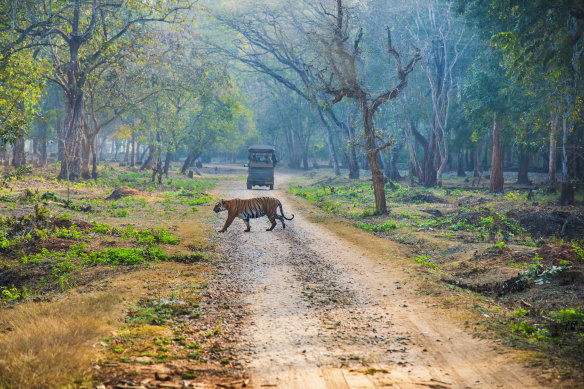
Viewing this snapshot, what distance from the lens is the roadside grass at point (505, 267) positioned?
241 inches

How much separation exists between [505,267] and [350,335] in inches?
193

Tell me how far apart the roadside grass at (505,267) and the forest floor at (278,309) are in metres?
0.04

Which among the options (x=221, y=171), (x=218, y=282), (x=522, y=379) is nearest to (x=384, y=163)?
(x=221, y=171)

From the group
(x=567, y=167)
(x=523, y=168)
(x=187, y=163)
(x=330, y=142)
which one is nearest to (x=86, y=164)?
(x=187, y=163)

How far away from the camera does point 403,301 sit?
7.83m

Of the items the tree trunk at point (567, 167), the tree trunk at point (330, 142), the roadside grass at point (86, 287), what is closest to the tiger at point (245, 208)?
the roadside grass at point (86, 287)

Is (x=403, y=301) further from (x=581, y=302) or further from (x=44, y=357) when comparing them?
(x=44, y=357)

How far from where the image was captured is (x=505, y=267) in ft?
30.9

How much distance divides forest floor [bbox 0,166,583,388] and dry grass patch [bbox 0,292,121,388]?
0.02 m

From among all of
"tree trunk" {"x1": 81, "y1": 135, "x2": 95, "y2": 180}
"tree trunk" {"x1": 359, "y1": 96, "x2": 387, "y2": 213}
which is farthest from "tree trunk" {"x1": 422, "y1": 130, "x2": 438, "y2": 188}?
"tree trunk" {"x1": 81, "y1": 135, "x2": 95, "y2": 180}

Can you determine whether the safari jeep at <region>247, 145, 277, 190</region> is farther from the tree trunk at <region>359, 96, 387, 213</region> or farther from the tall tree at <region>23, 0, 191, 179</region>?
the tree trunk at <region>359, 96, 387, 213</region>

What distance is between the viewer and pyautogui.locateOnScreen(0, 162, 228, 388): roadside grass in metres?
5.04

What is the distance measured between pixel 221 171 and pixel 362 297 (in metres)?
52.0

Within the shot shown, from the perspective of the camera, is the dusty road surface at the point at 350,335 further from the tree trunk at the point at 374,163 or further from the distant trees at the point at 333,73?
the tree trunk at the point at 374,163
